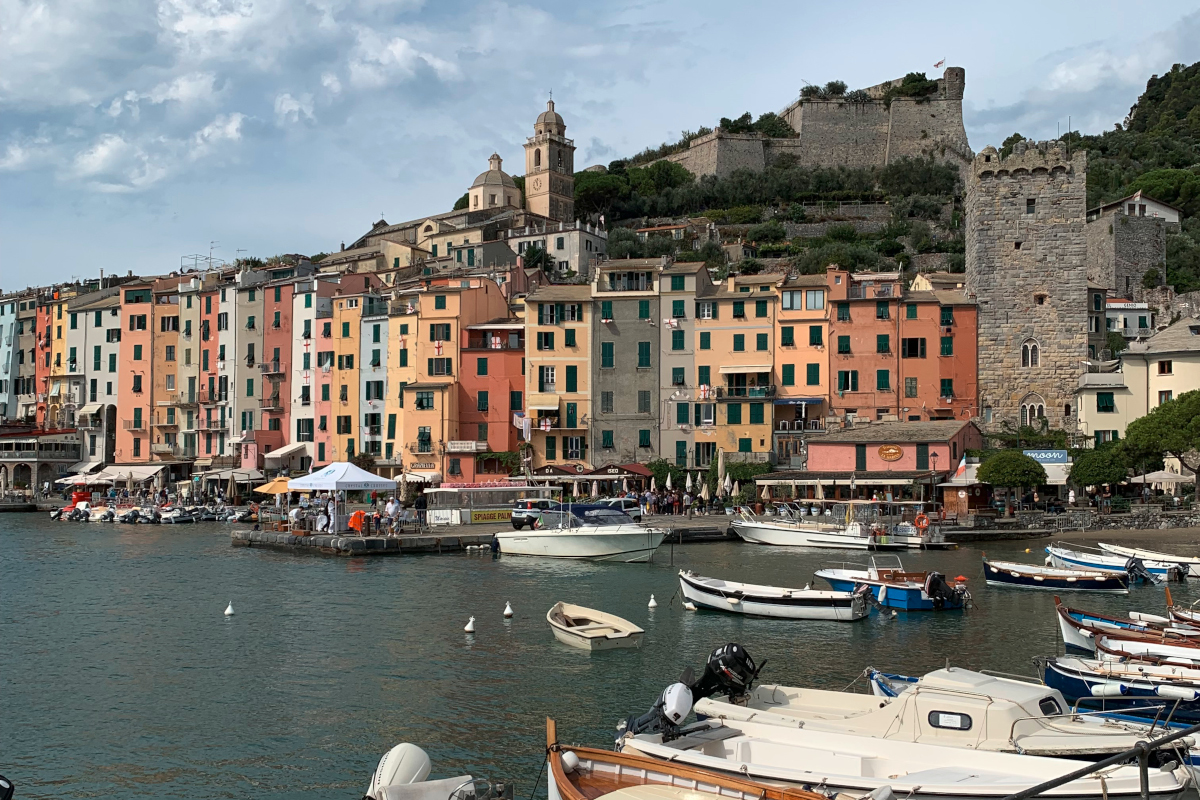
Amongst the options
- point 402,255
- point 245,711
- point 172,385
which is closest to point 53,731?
point 245,711

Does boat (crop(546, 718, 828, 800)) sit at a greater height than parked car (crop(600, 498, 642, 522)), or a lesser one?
lesser

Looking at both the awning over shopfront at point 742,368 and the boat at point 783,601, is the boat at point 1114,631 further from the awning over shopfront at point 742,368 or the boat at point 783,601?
the awning over shopfront at point 742,368

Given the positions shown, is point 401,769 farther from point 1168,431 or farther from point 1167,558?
point 1168,431

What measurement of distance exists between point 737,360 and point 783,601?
33991 mm

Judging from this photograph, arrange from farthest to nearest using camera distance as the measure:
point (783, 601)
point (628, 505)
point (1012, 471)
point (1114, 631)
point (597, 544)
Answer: point (628, 505) → point (1012, 471) → point (597, 544) → point (783, 601) → point (1114, 631)

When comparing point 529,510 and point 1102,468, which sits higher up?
point 1102,468

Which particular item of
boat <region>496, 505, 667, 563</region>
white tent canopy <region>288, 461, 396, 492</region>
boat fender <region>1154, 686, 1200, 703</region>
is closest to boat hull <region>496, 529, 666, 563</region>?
boat <region>496, 505, 667, 563</region>

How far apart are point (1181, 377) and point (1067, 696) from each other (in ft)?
143

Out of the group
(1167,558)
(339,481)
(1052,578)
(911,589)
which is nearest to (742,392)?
(339,481)

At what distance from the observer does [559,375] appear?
64500 mm

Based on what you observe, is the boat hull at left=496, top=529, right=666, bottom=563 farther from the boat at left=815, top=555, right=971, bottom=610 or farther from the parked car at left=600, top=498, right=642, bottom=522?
the boat at left=815, top=555, right=971, bottom=610

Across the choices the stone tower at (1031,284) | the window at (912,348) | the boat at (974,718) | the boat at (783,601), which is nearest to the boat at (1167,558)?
the boat at (783,601)

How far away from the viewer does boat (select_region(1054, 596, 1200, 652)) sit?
74.0 ft

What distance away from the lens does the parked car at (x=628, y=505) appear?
51.8 metres
